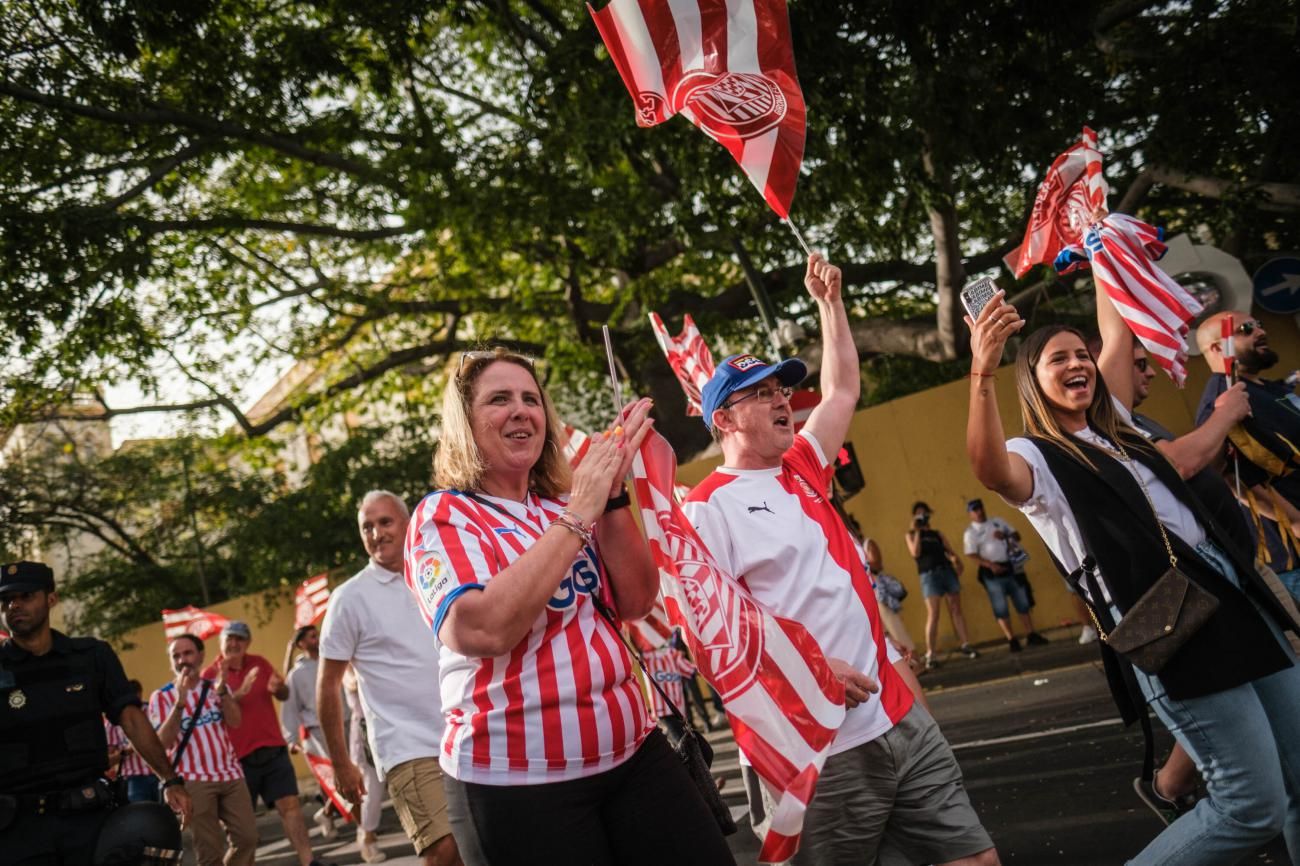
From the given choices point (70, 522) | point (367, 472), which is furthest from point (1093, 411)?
point (70, 522)

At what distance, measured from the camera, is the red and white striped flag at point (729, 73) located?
4.35 meters

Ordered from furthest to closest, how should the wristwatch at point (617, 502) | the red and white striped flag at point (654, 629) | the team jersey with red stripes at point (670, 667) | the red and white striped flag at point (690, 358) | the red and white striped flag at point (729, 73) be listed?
the team jersey with red stripes at point (670, 667) < the red and white striped flag at point (690, 358) < the red and white striped flag at point (654, 629) < the red and white striped flag at point (729, 73) < the wristwatch at point (617, 502)

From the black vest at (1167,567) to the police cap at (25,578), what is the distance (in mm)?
4261

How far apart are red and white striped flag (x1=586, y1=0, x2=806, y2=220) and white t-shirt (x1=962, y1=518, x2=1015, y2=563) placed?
10653 mm

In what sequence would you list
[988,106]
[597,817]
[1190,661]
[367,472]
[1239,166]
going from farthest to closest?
[367,472] → [1239,166] → [988,106] → [1190,661] → [597,817]

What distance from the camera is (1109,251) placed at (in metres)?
4.65

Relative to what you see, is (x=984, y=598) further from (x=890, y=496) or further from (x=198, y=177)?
(x=198, y=177)

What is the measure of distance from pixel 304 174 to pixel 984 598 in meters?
11.3

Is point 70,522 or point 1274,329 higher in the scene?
point 70,522

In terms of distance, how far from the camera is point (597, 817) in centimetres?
268

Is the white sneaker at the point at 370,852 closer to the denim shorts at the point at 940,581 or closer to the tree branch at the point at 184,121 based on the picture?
the tree branch at the point at 184,121

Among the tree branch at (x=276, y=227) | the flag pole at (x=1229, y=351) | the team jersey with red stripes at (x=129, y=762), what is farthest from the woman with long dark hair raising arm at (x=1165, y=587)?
the tree branch at (x=276, y=227)

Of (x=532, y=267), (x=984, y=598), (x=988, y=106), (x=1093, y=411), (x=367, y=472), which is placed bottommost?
(x=984, y=598)

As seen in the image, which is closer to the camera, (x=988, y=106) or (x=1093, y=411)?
(x=1093, y=411)
